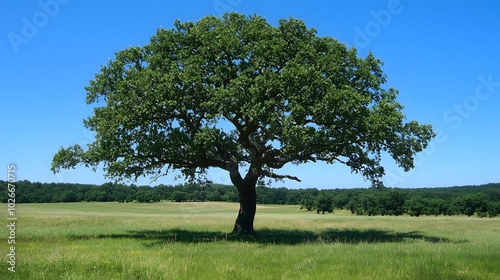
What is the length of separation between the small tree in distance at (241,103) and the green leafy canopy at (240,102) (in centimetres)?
7

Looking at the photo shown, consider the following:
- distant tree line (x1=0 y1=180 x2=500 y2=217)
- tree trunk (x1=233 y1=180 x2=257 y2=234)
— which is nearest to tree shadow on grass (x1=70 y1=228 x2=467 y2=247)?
tree trunk (x1=233 y1=180 x2=257 y2=234)

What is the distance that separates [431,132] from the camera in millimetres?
29297

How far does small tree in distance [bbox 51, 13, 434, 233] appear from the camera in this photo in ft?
78.8

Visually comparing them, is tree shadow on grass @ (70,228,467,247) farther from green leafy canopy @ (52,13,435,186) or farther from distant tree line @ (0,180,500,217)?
distant tree line @ (0,180,500,217)

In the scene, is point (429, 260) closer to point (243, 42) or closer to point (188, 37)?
point (243, 42)

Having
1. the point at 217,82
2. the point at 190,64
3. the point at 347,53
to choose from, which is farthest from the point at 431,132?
the point at 190,64

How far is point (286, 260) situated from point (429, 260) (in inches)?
210

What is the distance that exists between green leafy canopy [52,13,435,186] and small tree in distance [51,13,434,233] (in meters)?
0.07

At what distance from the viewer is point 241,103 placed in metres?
24.6

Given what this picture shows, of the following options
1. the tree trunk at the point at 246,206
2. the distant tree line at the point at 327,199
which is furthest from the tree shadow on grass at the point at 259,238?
the distant tree line at the point at 327,199

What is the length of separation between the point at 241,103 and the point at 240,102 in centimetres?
17

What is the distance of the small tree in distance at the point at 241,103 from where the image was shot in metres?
24.0

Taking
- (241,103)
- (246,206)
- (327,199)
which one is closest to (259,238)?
(246,206)

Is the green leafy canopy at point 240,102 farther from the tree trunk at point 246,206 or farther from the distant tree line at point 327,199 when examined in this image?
the distant tree line at point 327,199
